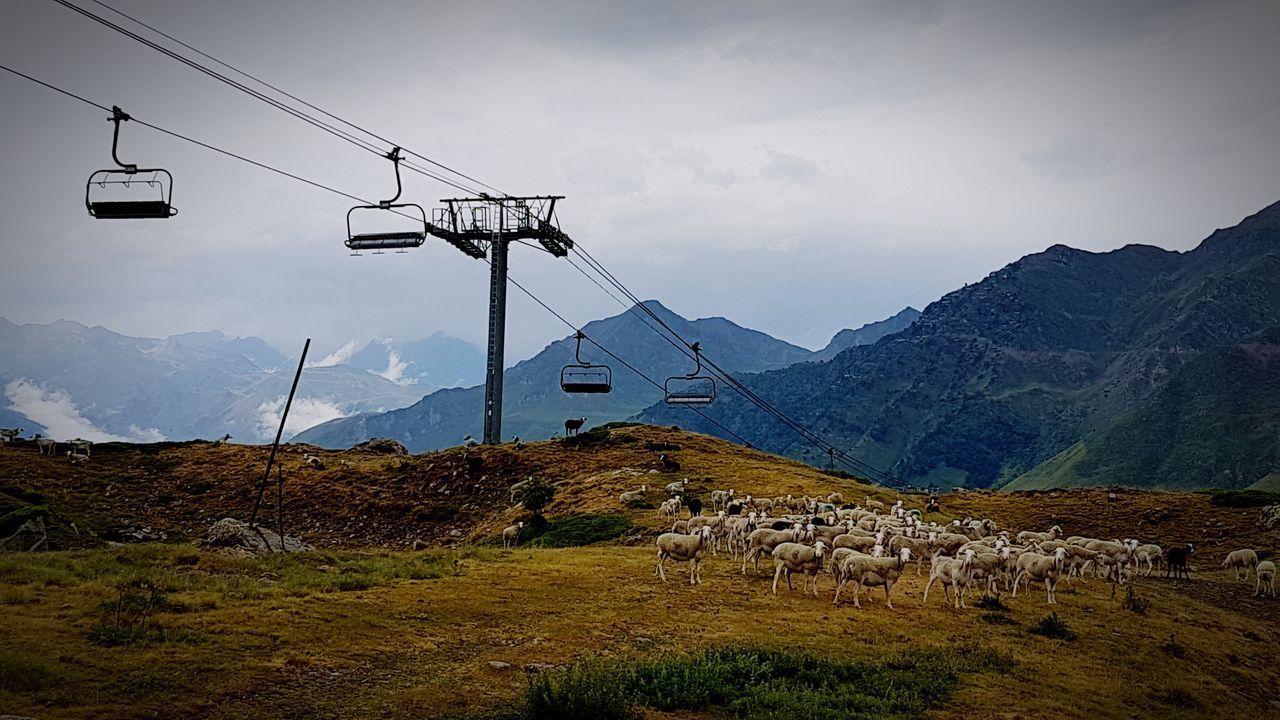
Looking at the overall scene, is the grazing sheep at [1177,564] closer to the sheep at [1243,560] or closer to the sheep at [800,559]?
the sheep at [1243,560]

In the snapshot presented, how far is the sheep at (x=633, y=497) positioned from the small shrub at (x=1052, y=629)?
25.4 meters

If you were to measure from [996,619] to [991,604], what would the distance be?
60.1 inches

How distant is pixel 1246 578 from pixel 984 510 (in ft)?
60.1

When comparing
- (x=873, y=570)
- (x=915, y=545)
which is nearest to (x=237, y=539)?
(x=873, y=570)

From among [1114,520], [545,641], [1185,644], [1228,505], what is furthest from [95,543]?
[1228,505]

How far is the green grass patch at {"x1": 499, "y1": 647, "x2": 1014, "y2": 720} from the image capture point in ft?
48.3

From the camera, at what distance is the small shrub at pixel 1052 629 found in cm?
2286

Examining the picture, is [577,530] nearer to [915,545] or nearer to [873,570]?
[915,545]

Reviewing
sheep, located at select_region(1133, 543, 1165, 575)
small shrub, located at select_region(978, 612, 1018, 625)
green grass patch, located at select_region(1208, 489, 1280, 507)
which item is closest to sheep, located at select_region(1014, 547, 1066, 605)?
small shrub, located at select_region(978, 612, 1018, 625)

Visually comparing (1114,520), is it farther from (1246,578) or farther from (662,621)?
(662,621)

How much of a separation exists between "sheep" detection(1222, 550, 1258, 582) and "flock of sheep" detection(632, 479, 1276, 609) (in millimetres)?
55

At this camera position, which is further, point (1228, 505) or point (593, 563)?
point (1228, 505)

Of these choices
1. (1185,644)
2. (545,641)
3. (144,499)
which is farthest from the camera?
(144,499)

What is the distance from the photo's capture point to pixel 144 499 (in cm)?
5425
